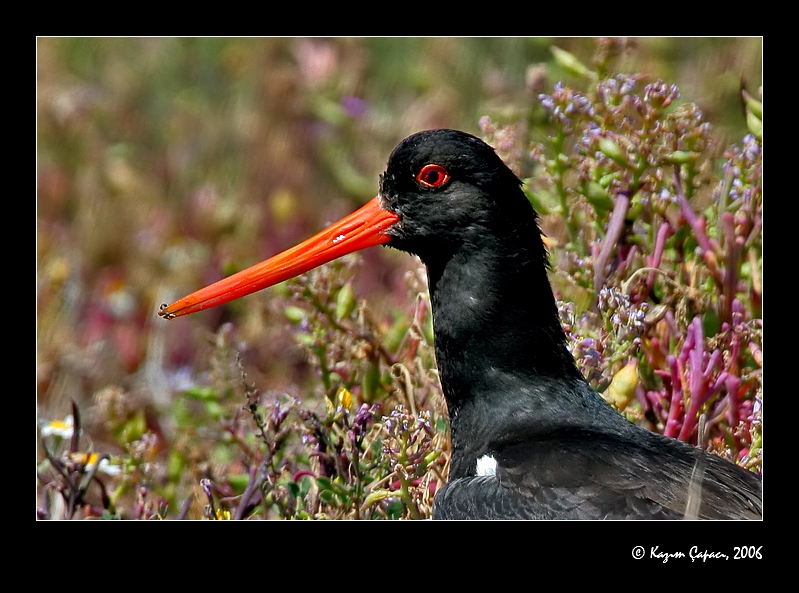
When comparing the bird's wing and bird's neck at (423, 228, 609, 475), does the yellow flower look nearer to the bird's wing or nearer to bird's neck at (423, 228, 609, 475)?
bird's neck at (423, 228, 609, 475)

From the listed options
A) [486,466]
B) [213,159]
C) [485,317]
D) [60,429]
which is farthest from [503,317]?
[213,159]

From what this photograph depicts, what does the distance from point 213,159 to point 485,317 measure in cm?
472

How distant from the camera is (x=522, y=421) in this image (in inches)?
148

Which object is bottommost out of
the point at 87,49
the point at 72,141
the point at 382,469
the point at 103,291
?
the point at 382,469

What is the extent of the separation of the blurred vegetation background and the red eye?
1697mm

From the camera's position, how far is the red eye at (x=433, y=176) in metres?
3.85

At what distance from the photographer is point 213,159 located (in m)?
8.15

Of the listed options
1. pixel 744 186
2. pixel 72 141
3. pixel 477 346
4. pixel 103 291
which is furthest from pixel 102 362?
pixel 744 186

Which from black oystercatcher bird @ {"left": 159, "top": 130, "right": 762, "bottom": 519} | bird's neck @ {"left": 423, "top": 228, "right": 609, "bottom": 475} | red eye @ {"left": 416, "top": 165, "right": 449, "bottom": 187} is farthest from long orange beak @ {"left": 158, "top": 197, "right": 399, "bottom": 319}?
bird's neck @ {"left": 423, "top": 228, "right": 609, "bottom": 475}

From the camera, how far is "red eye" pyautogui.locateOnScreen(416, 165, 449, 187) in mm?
3852

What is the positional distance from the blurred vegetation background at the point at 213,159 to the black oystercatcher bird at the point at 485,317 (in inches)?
59.4

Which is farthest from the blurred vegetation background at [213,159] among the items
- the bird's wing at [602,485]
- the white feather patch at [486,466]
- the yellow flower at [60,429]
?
the bird's wing at [602,485]

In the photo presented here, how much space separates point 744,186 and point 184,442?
8.33 ft

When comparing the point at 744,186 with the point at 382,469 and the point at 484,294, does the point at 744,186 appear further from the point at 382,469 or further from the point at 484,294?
the point at 382,469
